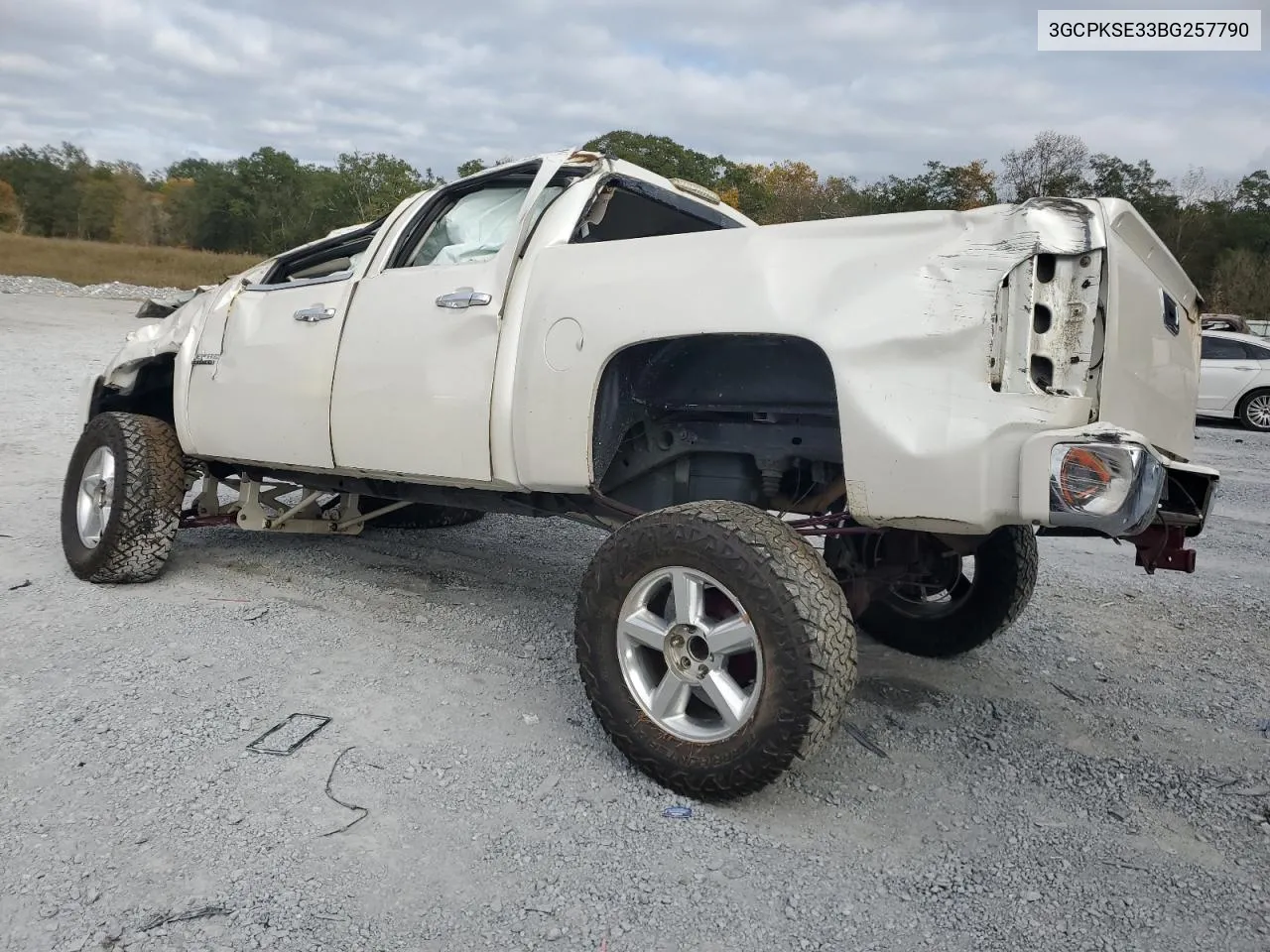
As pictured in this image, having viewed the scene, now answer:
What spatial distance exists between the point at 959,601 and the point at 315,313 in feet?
10.0

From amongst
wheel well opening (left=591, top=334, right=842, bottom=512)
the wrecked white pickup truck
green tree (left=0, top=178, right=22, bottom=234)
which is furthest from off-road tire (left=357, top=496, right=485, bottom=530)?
green tree (left=0, top=178, right=22, bottom=234)

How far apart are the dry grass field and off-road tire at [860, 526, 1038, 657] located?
3600 centimetres

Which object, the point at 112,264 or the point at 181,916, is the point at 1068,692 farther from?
the point at 112,264

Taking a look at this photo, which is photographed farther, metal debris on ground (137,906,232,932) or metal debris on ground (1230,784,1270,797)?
metal debris on ground (1230,784,1270,797)

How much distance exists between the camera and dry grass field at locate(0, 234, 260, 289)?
3784 cm

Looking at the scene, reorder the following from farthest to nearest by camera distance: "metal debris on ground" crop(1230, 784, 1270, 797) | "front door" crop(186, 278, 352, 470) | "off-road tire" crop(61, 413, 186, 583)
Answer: "off-road tire" crop(61, 413, 186, 583)
"front door" crop(186, 278, 352, 470)
"metal debris on ground" crop(1230, 784, 1270, 797)

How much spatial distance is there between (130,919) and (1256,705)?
12.7ft

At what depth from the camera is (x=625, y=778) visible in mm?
3008

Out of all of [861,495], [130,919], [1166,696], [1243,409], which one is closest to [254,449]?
[130,919]

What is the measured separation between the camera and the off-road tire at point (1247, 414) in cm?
1413

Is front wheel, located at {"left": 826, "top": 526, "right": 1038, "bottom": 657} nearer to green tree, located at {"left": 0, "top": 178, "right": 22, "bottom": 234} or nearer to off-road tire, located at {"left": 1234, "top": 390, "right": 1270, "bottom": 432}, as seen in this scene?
off-road tire, located at {"left": 1234, "top": 390, "right": 1270, "bottom": 432}

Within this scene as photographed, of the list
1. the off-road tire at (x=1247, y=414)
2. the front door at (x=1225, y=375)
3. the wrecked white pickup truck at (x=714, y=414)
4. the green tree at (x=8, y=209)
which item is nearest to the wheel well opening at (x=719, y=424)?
the wrecked white pickup truck at (x=714, y=414)

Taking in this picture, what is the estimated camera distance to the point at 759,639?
A: 107 inches

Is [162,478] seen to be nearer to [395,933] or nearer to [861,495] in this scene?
[395,933]
